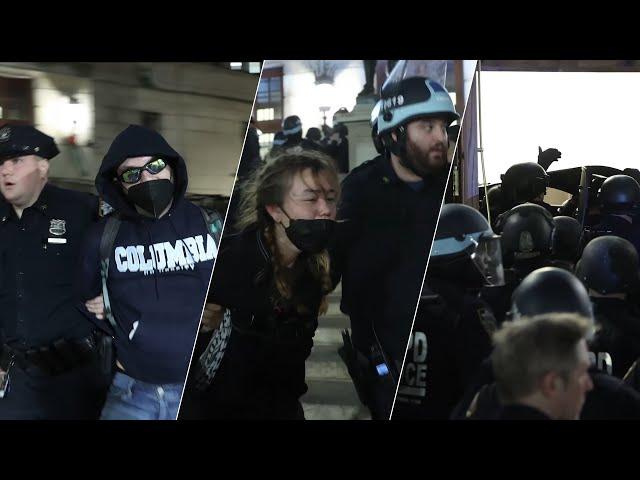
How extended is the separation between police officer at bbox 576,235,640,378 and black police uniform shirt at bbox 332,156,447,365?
0.68 m

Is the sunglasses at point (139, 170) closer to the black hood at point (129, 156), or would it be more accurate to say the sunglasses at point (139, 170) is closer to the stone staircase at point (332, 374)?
the black hood at point (129, 156)

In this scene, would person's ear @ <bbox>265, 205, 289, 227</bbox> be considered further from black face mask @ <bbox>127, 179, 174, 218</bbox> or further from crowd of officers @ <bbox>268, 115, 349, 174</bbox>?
black face mask @ <bbox>127, 179, 174, 218</bbox>

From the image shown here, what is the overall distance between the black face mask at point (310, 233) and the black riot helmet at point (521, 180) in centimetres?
75

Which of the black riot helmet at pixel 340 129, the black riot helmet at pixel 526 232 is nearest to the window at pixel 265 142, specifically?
the black riot helmet at pixel 340 129

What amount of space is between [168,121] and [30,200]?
0.71m

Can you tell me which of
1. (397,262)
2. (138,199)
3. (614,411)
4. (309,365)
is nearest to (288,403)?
(309,365)

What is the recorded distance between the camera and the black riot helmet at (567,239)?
3.72 meters

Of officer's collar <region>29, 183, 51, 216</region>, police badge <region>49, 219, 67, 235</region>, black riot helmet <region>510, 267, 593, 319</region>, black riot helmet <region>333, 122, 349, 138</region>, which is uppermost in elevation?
black riot helmet <region>333, 122, 349, 138</region>

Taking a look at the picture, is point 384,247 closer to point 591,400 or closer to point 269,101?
point 269,101

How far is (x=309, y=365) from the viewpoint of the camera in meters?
3.72

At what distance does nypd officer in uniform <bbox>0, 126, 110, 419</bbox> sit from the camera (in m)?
3.96

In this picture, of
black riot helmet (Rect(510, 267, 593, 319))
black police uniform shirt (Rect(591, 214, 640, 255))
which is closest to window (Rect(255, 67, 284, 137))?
black riot helmet (Rect(510, 267, 593, 319))

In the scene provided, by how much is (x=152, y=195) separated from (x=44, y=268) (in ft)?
2.01

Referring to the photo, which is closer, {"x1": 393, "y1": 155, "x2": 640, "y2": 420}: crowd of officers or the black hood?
{"x1": 393, "y1": 155, "x2": 640, "y2": 420}: crowd of officers
